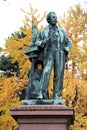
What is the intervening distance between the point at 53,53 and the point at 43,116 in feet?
5.28

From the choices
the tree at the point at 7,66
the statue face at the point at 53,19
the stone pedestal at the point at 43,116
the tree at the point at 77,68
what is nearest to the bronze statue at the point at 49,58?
the statue face at the point at 53,19

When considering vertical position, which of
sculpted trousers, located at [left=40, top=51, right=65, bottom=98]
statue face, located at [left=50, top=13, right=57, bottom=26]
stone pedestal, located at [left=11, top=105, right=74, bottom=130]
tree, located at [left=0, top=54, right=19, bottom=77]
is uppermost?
tree, located at [left=0, top=54, right=19, bottom=77]

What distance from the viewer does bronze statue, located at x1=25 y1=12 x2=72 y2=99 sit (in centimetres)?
1043

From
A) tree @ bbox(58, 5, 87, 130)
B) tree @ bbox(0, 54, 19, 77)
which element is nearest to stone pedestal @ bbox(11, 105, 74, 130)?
tree @ bbox(58, 5, 87, 130)

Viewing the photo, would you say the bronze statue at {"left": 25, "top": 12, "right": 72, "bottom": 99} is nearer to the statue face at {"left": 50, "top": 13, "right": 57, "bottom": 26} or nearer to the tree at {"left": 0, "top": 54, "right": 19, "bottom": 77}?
the statue face at {"left": 50, "top": 13, "right": 57, "bottom": 26}

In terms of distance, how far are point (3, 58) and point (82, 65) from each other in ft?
48.1

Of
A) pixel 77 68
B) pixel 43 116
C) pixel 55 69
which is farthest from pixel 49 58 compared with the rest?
pixel 77 68

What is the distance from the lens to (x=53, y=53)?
417 inches

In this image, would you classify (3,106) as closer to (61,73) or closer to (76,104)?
(76,104)

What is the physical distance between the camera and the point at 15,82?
65.8ft

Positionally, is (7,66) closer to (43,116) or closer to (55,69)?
(55,69)

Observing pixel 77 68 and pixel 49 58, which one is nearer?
pixel 49 58


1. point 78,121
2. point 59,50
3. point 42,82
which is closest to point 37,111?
point 42,82

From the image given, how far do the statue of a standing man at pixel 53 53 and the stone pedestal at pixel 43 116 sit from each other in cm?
72
